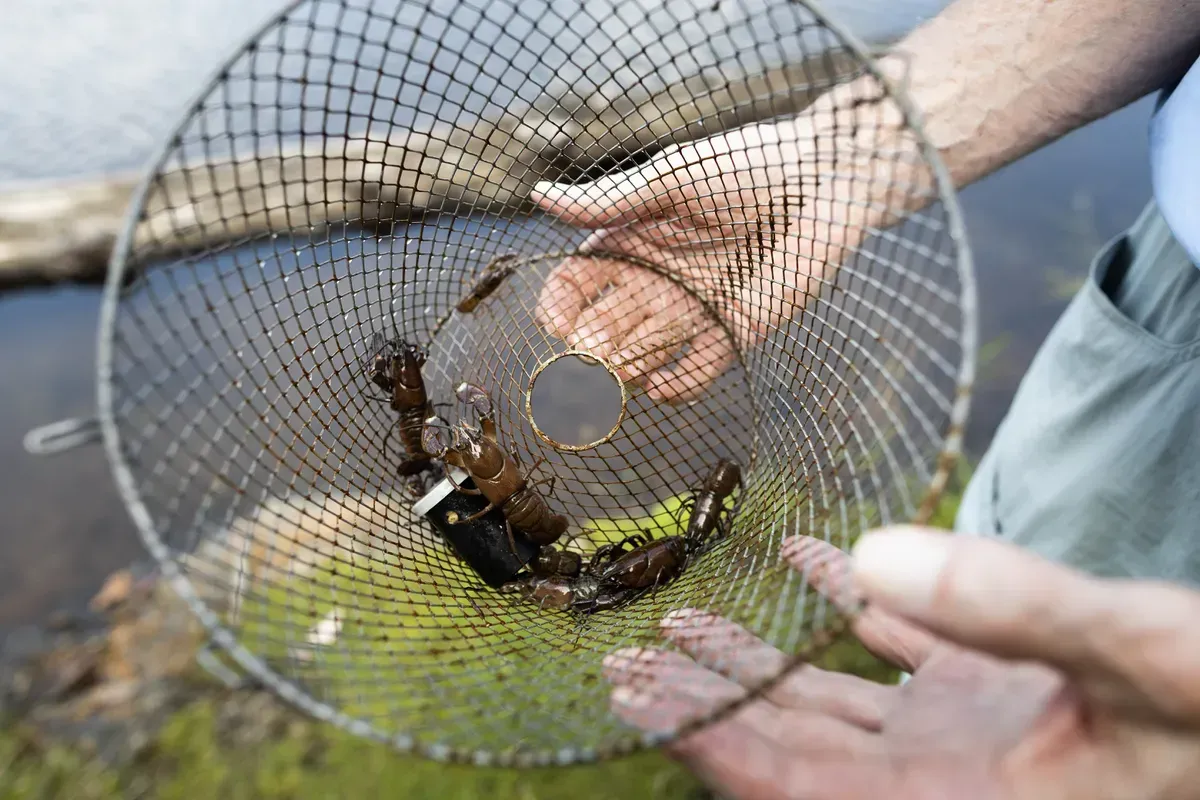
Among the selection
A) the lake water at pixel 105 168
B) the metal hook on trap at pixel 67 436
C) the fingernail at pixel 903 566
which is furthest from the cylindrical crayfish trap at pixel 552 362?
the lake water at pixel 105 168

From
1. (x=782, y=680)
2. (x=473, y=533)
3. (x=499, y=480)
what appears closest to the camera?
(x=782, y=680)

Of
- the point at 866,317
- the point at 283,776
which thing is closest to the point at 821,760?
the point at 283,776

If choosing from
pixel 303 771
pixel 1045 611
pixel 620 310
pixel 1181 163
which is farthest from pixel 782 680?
pixel 303 771

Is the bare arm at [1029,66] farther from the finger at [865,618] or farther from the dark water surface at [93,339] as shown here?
the dark water surface at [93,339]

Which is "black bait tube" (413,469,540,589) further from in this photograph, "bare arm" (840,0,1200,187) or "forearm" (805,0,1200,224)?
"bare arm" (840,0,1200,187)

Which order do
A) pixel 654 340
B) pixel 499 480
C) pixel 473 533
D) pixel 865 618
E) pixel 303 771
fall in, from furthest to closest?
pixel 303 771 < pixel 654 340 < pixel 499 480 < pixel 473 533 < pixel 865 618

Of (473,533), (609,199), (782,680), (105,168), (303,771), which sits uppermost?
(105,168)

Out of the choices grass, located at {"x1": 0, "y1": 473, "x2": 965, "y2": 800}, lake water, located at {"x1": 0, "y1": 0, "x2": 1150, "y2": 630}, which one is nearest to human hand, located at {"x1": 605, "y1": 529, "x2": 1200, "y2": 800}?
grass, located at {"x1": 0, "y1": 473, "x2": 965, "y2": 800}

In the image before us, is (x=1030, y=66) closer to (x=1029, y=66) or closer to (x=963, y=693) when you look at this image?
(x=1029, y=66)
